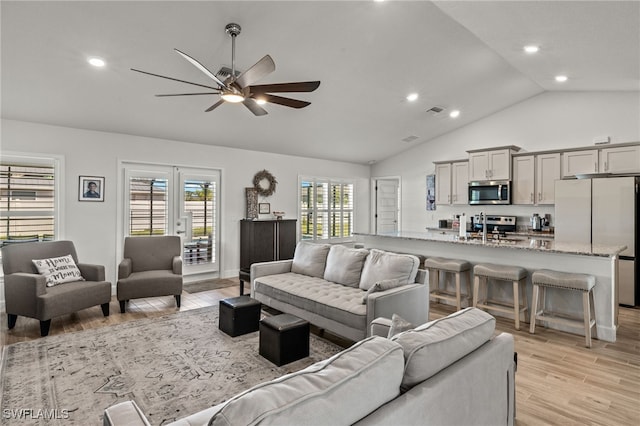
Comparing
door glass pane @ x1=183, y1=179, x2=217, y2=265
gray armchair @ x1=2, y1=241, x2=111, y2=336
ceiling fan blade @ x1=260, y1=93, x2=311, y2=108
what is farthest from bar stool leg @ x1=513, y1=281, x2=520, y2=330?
door glass pane @ x1=183, y1=179, x2=217, y2=265

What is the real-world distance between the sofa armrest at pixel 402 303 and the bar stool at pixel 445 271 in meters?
0.94

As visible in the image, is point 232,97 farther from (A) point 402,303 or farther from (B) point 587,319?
(B) point 587,319

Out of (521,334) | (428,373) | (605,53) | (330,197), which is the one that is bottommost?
(521,334)

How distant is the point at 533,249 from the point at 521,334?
0.90 m

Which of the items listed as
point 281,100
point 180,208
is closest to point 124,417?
point 281,100

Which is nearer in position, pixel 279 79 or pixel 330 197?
pixel 279 79

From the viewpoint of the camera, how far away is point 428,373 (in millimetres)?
1278

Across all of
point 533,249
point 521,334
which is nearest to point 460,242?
point 533,249

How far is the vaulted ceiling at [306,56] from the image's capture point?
2992mm

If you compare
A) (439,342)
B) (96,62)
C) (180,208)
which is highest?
(96,62)

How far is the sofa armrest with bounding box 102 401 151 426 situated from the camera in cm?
121

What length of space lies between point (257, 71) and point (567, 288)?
11.5ft

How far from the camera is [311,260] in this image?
4.41 metres

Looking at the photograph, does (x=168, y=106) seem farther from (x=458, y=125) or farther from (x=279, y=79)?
(x=458, y=125)
